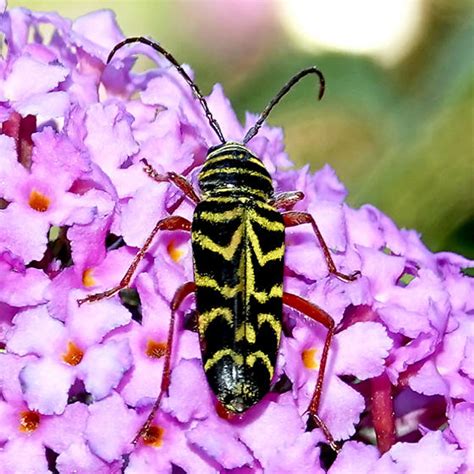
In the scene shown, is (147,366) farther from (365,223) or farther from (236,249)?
(365,223)

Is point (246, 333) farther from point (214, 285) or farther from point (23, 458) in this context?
point (23, 458)

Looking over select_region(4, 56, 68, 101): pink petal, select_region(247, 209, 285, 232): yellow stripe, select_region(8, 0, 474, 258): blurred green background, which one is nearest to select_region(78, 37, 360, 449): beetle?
select_region(247, 209, 285, 232): yellow stripe

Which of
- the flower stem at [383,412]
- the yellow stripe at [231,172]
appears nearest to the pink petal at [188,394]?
the flower stem at [383,412]

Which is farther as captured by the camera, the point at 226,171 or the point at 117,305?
the point at 226,171

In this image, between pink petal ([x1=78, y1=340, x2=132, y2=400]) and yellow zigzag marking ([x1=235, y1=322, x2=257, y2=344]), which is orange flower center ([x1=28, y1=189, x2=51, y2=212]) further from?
yellow zigzag marking ([x1=235, y1=322, x2=257, y2=344])

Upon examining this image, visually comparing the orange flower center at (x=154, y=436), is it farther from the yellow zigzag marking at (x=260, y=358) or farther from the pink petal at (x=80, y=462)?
the yellow zigzag marking at (x=260, y=358)

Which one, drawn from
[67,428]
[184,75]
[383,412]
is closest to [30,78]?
[184,75]

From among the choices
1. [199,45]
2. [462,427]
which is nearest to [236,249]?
[462,427]
